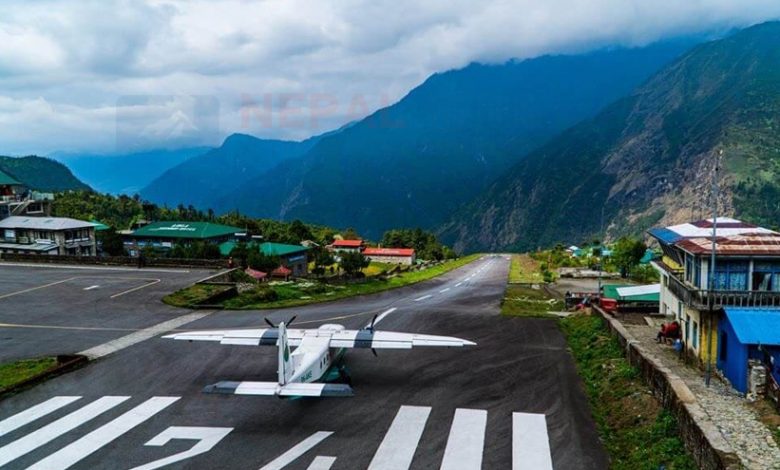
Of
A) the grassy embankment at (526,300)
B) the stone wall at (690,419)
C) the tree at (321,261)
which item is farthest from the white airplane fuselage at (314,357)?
the tree at (321,261)

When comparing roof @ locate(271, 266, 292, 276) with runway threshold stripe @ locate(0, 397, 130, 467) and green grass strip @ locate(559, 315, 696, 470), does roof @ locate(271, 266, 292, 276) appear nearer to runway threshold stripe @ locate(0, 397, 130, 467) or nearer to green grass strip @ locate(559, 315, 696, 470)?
green grass strip @ locate(559, 315, 696, 470)

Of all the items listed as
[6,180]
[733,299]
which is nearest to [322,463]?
[733,299]

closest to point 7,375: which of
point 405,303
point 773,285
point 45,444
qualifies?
point 45,444

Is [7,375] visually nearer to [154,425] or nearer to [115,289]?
[154,425]

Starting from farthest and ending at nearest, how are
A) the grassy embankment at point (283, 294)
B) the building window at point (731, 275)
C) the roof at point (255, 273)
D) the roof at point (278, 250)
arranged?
the roof at point (278, 250) → the roof at point (255, 273) → the grassy embankment at point (283, 294) → the building window at point (731, 275)

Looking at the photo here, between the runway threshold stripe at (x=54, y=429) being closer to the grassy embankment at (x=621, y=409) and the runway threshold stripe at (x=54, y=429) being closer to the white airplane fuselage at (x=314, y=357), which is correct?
the white airplane fuselage at (x=314, y=357)

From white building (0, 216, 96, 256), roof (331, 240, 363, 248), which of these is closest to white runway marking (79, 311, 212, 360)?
white building (0, 216, 96, 256)
